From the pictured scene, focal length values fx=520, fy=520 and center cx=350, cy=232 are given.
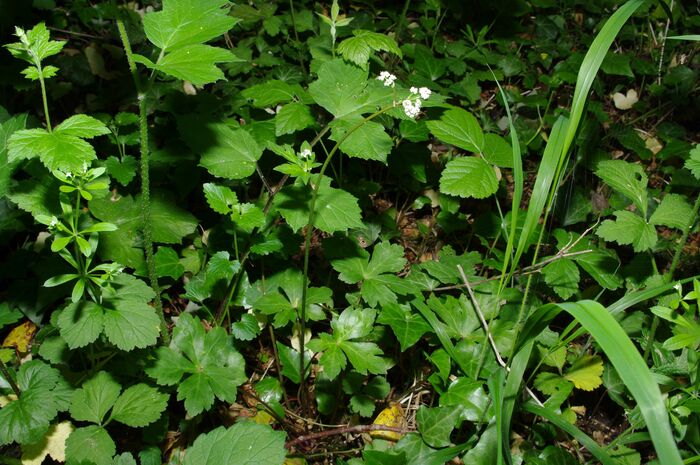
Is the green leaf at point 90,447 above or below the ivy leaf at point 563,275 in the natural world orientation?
below

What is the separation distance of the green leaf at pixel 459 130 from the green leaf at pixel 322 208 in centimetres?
60

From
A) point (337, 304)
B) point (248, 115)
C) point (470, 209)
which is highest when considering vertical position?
point (248, 115)

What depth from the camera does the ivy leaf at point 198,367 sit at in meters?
1.89

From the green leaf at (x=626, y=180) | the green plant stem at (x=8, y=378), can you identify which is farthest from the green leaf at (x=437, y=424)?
the green plant stem at (x=8, y=378)

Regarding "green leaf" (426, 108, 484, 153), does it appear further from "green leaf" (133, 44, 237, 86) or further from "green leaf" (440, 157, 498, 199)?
"green leaf" (133, 44, 237, 86)

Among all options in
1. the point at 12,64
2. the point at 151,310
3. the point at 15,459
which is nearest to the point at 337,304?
the point at 151,310

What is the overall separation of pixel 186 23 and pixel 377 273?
4.03ft

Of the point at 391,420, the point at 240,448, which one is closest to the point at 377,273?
the point at 391,420

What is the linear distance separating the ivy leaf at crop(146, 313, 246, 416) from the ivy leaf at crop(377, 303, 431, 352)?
62 cm

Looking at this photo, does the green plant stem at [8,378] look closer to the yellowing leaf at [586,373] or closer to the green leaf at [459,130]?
the green leaf at [459,130]

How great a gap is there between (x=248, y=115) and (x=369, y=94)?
0.90 metres

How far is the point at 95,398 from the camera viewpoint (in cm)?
197

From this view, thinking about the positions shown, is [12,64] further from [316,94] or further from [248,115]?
[316,94]

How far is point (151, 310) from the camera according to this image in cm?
180
